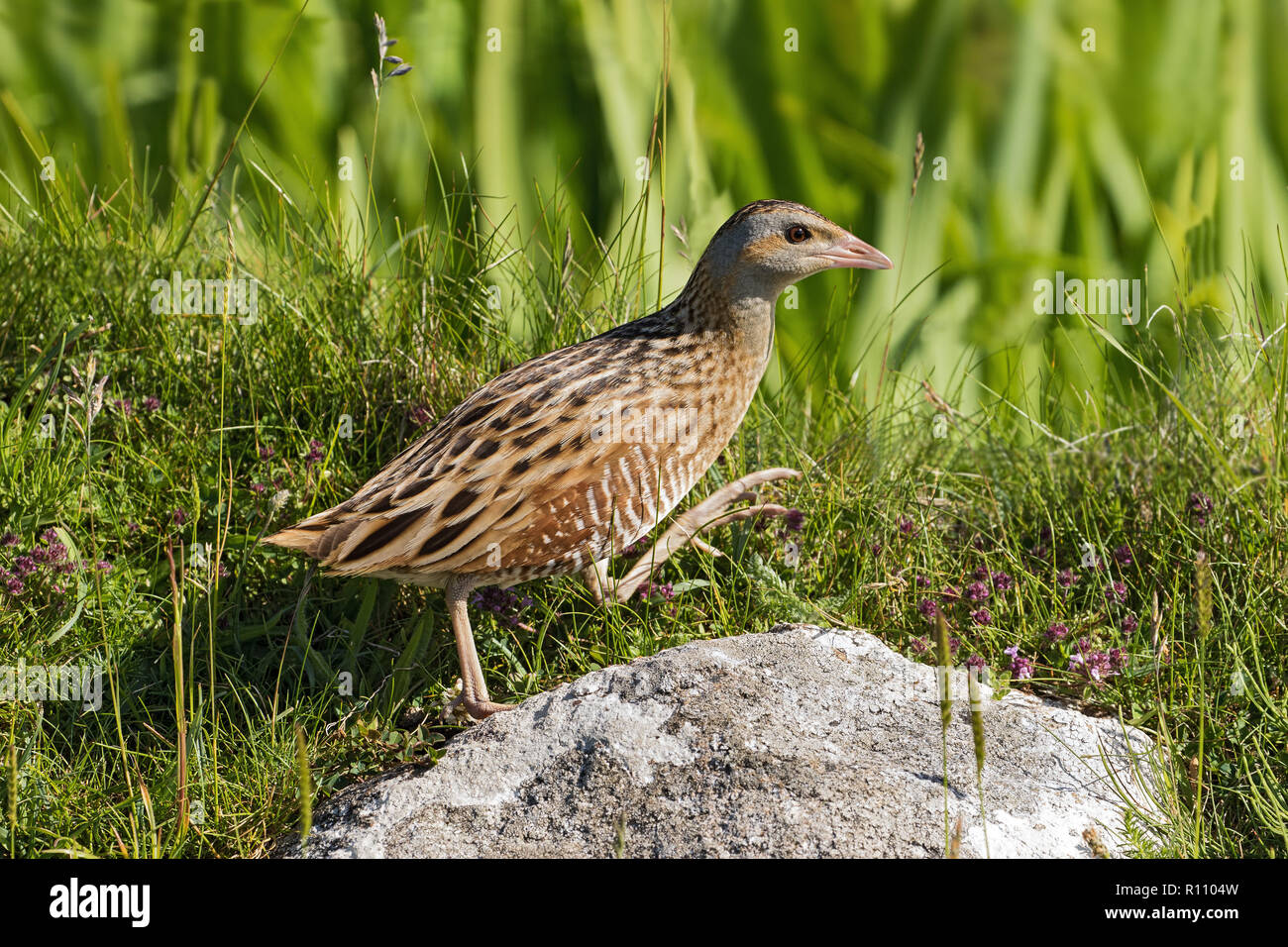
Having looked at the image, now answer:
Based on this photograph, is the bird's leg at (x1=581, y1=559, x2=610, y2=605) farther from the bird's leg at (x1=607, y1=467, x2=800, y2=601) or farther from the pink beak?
the pink beak

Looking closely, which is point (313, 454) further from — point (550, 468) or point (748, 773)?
point (748, 773)

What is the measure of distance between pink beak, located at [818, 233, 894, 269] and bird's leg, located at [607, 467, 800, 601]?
0.70 metres

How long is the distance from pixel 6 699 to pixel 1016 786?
8.75ft

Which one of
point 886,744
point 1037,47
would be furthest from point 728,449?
point 1037,47

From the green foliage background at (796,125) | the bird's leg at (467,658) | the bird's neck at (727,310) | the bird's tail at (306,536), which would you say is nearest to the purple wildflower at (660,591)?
the bird's leg at (467,658)

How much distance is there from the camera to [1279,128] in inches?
234

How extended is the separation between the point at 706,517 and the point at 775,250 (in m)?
0.88

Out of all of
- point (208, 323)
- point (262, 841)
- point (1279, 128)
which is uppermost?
point (1279, 128)

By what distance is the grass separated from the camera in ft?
11.2

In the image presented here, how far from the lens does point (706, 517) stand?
420 centimetres

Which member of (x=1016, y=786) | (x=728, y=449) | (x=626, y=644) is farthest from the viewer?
(x=728, y=449)

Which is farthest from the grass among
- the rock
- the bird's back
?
the bird's back

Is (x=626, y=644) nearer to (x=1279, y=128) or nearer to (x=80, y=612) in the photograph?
(x=80, y=612)

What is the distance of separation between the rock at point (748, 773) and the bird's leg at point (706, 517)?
0.50 metres
